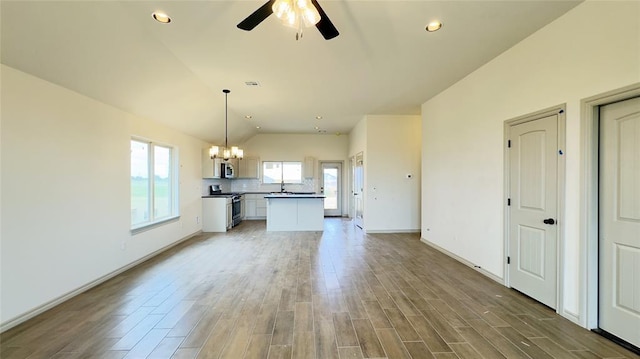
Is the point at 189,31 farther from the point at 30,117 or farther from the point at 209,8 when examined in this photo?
the point at 30,117

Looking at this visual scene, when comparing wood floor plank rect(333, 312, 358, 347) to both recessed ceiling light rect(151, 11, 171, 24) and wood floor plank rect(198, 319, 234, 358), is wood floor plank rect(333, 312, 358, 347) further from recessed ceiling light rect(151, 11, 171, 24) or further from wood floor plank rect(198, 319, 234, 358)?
recessed ceiling light rect(151, 11, 171, 24)

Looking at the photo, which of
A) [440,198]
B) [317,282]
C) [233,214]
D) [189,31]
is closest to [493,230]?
[440,198]

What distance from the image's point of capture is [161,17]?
2527 mm

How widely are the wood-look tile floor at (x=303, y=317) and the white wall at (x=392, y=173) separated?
7.47 ft

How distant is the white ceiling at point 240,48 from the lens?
238cm

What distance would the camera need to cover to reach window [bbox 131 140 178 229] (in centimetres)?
447

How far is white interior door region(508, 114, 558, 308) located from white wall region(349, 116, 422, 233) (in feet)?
10.7

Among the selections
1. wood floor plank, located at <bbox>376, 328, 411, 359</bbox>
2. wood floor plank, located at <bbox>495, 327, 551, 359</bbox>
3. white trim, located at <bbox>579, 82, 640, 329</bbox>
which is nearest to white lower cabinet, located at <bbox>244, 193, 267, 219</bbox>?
wood floor plank, located at <bbox>376, 328, 411, 359</bbox>

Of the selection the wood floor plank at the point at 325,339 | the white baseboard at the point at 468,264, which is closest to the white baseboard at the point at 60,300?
the wood floor plank at the point at 325,339

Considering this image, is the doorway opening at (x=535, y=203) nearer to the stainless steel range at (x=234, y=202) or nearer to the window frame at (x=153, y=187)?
the window frame at (x=153, y=187)

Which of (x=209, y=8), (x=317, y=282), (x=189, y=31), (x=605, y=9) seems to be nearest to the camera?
(x=605, y=9)

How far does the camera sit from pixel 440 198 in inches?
197

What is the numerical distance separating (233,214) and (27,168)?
5348mm

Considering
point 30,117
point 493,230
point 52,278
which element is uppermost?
point 30,117
